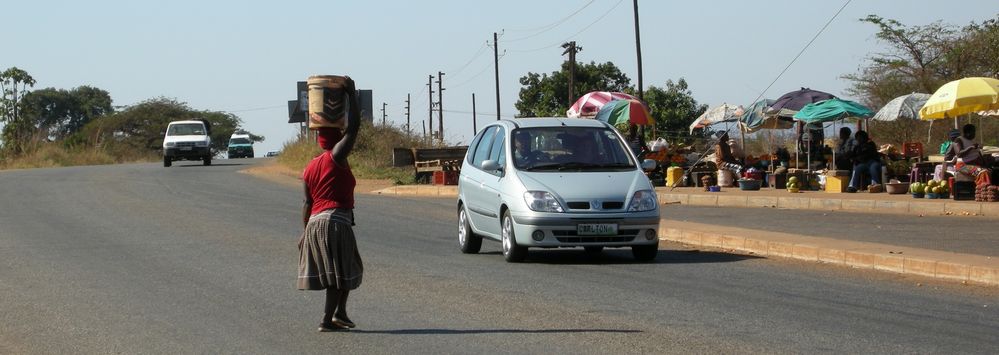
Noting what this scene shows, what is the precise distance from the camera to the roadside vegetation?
43400 millimetres

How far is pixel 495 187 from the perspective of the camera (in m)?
14.6

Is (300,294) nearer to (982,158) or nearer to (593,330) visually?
(593,330)

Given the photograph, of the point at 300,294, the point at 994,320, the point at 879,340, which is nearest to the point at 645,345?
the point at 879,340

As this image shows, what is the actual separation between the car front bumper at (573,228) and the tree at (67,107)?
127 metres

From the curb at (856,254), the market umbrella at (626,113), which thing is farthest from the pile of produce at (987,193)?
the market umbrella at (626,113)

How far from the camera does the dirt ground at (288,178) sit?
3415 centimetres

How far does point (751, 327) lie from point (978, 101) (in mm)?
14735

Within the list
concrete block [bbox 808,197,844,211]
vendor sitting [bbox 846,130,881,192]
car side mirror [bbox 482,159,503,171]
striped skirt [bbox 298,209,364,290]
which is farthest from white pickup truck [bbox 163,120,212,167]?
striped skirt [bbox 298,209,364,290]

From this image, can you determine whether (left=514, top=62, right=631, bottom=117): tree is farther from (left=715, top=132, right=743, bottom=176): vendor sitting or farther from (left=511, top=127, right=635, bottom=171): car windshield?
(left=511, top=127, right=635, bottom=171): car windshield

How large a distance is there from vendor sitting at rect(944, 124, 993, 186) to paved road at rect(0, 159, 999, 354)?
806 centimetres

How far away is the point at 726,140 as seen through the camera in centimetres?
2873

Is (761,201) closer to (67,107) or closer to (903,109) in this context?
(903,109)

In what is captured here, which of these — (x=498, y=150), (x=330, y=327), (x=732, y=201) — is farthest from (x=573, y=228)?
(x=732, y=201)

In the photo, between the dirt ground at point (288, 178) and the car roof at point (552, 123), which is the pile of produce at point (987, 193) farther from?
the dirt ground at point (288, 178)
